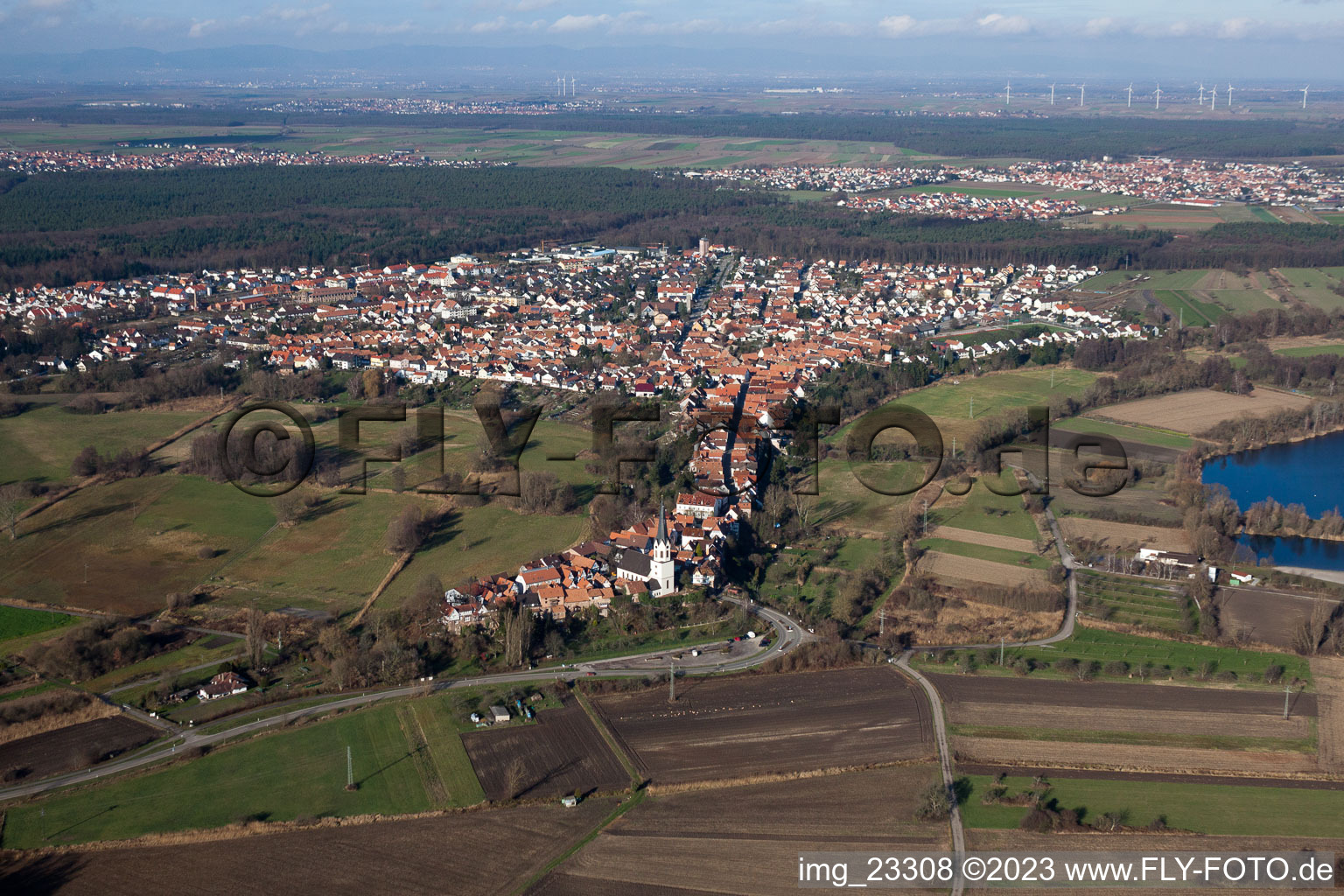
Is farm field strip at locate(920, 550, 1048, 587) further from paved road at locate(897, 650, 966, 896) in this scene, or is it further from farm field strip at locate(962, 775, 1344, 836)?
farm field strip at locate(962, 775, 1344, 836)

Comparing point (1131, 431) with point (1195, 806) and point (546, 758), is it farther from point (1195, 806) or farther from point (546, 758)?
point (546, 758)

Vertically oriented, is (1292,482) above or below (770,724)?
above

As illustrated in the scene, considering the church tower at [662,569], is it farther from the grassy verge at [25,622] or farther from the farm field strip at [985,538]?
the grassy verge at [25,622]

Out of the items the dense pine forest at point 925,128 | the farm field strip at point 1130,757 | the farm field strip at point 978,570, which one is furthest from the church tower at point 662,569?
the dense pine forest at point 925,128

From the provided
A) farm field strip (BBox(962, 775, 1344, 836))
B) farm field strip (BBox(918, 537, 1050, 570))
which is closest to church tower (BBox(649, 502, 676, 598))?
farm field strip (BBox(918, 537, 1050, 570))

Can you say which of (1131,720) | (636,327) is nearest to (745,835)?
(1131,720)

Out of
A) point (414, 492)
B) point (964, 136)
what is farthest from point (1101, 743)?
point (964, 136)
